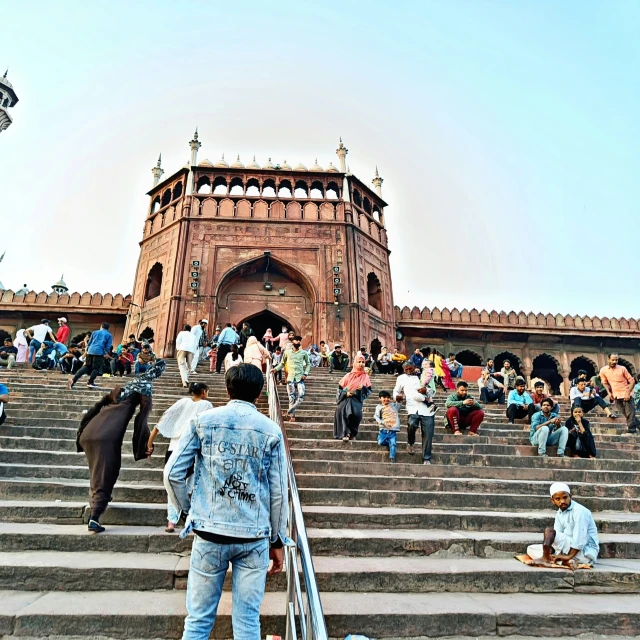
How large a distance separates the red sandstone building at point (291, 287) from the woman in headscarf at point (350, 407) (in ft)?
35.4

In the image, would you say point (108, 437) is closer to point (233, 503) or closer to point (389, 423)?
point (233, 503)

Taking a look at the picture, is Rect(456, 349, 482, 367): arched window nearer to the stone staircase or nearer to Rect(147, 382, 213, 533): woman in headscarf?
the stone staircase

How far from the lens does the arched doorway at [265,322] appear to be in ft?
59.9

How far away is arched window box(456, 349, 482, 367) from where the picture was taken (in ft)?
68.7

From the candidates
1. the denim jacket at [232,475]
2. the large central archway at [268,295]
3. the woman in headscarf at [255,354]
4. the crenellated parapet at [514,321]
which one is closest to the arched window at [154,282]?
the large central archway at [268,295]

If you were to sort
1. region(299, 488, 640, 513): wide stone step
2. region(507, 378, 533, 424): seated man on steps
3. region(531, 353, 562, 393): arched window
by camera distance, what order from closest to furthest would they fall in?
region(299, 488, 640, 513): wide stone step, region(507, 378, 533, 424): seated man on steps, region(531, 353, 562, 393): arched window

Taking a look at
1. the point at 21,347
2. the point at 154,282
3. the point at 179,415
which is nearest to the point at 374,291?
the point at 154,282

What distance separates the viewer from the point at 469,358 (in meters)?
22.1

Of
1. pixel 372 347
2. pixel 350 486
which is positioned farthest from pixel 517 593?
pixel 372 347

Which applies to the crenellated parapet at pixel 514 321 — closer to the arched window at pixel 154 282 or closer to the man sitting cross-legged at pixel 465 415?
the arched window at pixel 154 282

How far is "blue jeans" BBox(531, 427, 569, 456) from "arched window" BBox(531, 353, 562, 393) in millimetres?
16180

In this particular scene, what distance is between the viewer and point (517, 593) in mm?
3297

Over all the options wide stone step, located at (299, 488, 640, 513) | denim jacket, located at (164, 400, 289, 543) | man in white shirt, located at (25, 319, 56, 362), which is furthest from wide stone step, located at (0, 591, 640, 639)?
man in white shirt, located at (25, 319, 56, 362)

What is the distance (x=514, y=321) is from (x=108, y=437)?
19.7 m
